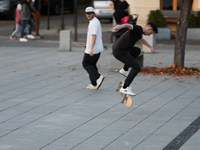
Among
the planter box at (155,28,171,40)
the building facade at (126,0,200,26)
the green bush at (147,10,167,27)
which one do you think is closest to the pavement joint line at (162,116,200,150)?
the planter box at (155,28,171,40)

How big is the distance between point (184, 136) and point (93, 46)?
3.28m

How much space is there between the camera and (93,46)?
813 cm

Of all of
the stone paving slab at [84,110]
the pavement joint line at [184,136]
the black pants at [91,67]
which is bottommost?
the stone paving slab at [84,110]

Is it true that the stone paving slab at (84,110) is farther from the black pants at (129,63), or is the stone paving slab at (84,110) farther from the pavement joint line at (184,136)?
the black pants at (129,63)

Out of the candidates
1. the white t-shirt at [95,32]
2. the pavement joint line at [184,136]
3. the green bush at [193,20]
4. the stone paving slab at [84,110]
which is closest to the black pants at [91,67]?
the white t-shirt at [95,32]

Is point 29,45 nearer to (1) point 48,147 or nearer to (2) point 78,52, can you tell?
(2) point 78,52

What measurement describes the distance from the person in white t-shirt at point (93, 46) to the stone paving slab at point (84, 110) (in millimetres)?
261

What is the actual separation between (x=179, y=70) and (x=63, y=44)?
5185mm

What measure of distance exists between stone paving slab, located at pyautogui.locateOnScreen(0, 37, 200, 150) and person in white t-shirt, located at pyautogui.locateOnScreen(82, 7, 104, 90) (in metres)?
0.26

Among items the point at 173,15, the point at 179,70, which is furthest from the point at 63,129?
the point at 173,15

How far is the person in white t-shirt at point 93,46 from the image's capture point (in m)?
8.09

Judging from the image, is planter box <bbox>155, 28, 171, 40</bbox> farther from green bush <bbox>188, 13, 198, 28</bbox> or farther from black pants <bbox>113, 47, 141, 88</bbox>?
black pants <bbox>113, 47, 141, 88</bbox>

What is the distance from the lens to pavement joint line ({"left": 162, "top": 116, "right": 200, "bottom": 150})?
16.4 ft

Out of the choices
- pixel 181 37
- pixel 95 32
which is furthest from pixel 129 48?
pixel 181 37
